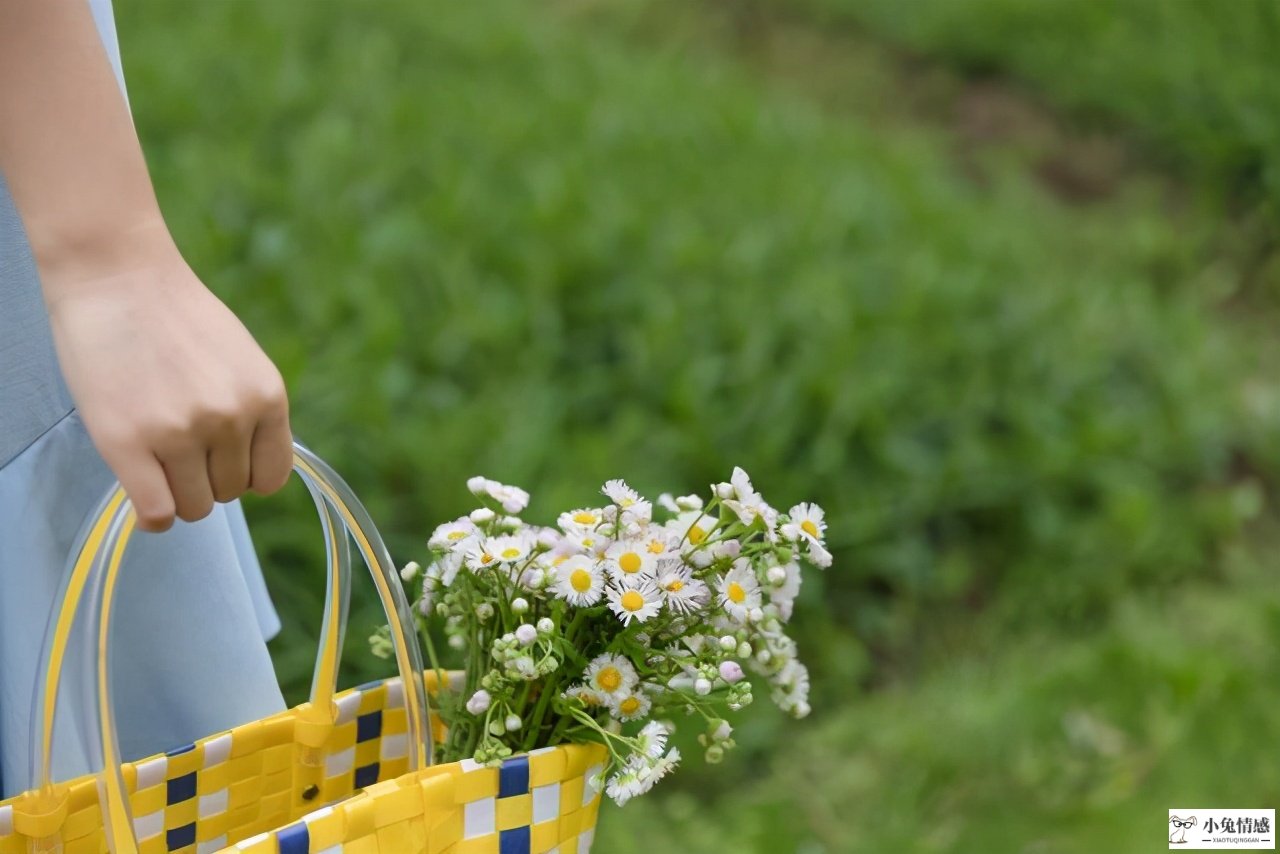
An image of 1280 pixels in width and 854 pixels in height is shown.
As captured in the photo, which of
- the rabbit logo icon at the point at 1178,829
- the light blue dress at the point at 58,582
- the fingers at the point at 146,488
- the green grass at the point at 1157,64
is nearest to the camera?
the fingers at the point at 146,488

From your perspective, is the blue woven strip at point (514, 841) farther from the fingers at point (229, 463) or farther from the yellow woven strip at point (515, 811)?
the fingers at point (229, 463)

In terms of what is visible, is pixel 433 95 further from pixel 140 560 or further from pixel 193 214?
pixel 140 560

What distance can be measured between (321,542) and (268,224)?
3.17ft

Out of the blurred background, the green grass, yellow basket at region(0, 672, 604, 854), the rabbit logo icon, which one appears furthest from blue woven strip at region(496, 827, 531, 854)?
the green grass

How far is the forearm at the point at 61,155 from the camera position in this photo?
0.72m

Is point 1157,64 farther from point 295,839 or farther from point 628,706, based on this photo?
point 295,839

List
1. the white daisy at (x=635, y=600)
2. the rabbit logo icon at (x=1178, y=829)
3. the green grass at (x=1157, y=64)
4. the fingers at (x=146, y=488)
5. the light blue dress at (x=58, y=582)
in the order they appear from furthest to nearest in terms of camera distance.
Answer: the green grass at (x=1157, y=64)
the rabbit logo icon at (x=1178, y=829)
the light blue dress at (x=58, y=582)
the white daisy at (x=635, y=600)
the fingers at (x=146, y=488)

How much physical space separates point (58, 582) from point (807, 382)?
1784mm

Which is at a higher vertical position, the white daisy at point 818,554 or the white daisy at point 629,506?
the white daisy at point 629,506

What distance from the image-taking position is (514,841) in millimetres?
802

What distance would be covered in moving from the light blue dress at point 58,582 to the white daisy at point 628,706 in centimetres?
32

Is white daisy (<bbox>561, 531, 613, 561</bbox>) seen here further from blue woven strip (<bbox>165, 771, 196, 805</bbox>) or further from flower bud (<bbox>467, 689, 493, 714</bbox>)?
blue woven strip (<bbox>165, 771, 196, 805</bbox>)

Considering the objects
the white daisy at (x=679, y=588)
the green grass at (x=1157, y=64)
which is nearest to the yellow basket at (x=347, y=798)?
the white daisy at (x=679, y=588)

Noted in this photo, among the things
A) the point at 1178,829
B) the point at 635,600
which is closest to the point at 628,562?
the point at 635,600
